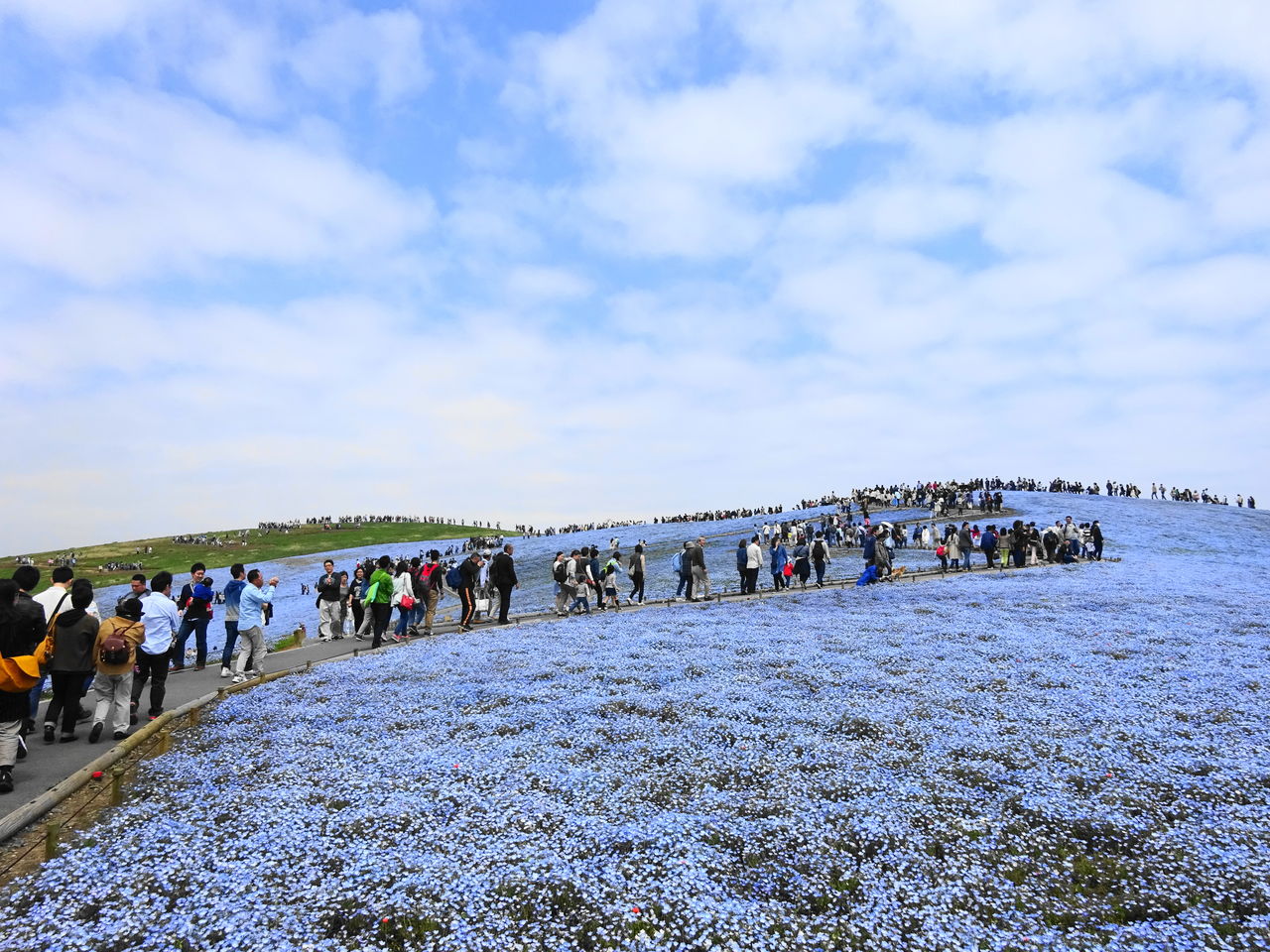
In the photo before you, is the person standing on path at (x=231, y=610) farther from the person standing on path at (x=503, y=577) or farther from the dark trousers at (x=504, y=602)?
the dark trousers at (x=504, y=602)

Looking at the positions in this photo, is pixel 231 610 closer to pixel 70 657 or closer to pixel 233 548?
pixel 70 657

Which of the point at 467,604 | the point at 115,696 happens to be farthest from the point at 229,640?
the point at 467,604

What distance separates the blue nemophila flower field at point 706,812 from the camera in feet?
19.2

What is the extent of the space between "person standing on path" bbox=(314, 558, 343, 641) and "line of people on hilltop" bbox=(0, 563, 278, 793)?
699 centimetres

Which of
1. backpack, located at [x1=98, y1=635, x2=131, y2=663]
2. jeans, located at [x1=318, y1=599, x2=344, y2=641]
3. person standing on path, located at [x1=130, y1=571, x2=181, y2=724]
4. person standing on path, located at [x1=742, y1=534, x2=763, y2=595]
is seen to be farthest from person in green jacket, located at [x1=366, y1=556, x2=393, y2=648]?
person standing on path, located at [x1=742, y1=534, x2=763, y2=595]

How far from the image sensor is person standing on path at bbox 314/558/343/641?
20.5 m

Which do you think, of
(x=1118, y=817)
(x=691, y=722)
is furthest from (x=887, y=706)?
(x=1118, y=817)

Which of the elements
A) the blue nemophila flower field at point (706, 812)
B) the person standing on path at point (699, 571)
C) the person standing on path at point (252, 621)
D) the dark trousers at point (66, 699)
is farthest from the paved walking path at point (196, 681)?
the blue nemophila flower field at point (706, 812)

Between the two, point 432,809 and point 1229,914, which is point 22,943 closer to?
point 432,809

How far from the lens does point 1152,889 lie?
627 centimetres

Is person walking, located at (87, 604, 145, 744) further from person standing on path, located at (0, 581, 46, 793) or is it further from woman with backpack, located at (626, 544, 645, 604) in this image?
woman with backpack, located at (626, 544, 645, 604)

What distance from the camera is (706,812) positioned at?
25.7 feet

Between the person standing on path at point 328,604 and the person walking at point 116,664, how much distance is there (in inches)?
383

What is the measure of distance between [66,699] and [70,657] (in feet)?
2.96
